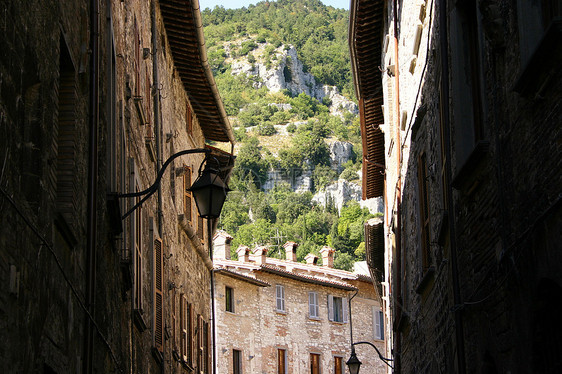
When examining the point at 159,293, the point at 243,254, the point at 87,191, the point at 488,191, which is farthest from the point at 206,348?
the point at 243,254

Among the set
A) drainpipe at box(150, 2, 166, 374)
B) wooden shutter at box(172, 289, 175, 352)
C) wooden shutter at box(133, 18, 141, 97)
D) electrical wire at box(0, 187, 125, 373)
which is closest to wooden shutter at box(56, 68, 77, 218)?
electrical wire at box(0, 187, 125, 373)

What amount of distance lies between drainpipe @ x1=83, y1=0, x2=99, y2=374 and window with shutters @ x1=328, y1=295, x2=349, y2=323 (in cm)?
3417

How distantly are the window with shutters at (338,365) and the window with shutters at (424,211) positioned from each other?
29966mm

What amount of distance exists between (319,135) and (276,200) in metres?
26.1

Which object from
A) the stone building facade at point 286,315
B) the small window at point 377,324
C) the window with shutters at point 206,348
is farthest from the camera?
the small window at point 377,324

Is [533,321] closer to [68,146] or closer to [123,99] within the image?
[68,146]

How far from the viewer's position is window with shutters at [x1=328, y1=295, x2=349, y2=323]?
138 ft

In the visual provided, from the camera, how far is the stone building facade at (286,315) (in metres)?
36.8

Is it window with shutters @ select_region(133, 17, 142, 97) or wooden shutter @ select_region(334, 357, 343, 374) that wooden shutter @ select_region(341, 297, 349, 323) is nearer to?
wooden shutter @ select_region(334, 357, 343, 374)

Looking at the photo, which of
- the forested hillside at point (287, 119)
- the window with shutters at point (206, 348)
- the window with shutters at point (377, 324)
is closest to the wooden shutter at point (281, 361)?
the window with shutters at point (377, 324)

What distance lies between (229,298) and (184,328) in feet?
61.2

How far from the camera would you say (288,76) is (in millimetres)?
171625

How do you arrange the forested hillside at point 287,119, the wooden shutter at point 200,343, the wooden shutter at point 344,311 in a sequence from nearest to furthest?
the wooden shutter at point 200,343, the wooden shutter at point 344,311, the forested hillside at point 287,119

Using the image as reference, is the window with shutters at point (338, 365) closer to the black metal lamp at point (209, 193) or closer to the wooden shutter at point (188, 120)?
the wooden shutter at point (188, 120)
